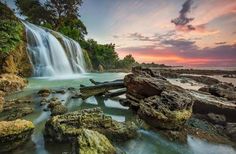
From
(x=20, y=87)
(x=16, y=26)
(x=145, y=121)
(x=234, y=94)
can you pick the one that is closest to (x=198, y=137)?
(x=145, y=121)

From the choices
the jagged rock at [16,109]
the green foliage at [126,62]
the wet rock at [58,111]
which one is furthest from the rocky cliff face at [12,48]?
the green foliage at [126,62]

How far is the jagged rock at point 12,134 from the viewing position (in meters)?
5.18

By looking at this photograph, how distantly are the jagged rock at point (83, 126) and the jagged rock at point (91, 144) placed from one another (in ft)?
2.90

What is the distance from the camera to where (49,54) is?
87.9 ft

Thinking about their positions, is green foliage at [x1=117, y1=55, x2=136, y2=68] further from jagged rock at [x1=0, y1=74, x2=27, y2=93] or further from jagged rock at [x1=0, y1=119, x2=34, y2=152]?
jagged rock at [x1=0, y1=119, x2=34, y2=152]

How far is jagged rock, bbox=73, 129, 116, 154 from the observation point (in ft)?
15.0

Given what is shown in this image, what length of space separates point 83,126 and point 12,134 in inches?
67.2

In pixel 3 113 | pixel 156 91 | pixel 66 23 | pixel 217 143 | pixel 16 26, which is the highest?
pixel 66 23

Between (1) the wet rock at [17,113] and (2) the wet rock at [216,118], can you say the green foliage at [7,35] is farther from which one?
(2) the wet rock at [216,118]

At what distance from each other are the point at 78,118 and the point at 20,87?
31.1 feet

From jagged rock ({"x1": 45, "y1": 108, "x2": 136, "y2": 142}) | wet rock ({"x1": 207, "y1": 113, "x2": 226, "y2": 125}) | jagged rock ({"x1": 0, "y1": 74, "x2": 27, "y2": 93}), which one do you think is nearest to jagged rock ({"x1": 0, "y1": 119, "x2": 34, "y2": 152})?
jagged rock ({"x1": 45, "y1": 108, "x2": 136, "y2": 142})

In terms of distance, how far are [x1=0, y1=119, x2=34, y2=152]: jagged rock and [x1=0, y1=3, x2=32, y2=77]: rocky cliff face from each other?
42.4 feet

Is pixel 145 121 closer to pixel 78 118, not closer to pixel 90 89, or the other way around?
pixel 78 118

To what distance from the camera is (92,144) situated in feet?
15.6
